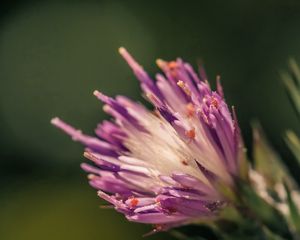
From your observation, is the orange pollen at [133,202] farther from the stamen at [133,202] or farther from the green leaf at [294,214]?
the green leaf at [294,214]

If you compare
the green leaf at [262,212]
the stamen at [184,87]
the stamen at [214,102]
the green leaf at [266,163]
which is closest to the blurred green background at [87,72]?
the green leaf at [266,163]

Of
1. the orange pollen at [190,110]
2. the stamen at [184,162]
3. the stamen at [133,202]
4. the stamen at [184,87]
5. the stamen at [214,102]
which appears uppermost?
the stamen at [184,87]

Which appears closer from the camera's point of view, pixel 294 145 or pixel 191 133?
pixel 191 133

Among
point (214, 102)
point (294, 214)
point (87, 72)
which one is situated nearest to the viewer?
point (214, 102)

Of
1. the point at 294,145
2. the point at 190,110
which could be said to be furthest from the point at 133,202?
the point at 294,145

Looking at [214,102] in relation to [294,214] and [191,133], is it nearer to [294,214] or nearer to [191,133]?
[191,133]

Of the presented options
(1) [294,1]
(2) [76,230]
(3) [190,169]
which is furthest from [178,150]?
(1) [294,1]

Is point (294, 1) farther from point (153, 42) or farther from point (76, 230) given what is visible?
point (76, 230)

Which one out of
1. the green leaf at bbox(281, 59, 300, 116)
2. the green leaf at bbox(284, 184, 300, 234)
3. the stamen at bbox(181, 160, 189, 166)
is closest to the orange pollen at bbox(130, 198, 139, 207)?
the stamen at bbox(181, 160, 189, 166)

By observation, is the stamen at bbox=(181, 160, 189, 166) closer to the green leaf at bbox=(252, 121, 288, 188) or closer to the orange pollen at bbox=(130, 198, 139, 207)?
the orange pollen at bbox=(130, 198, 139, 207)
